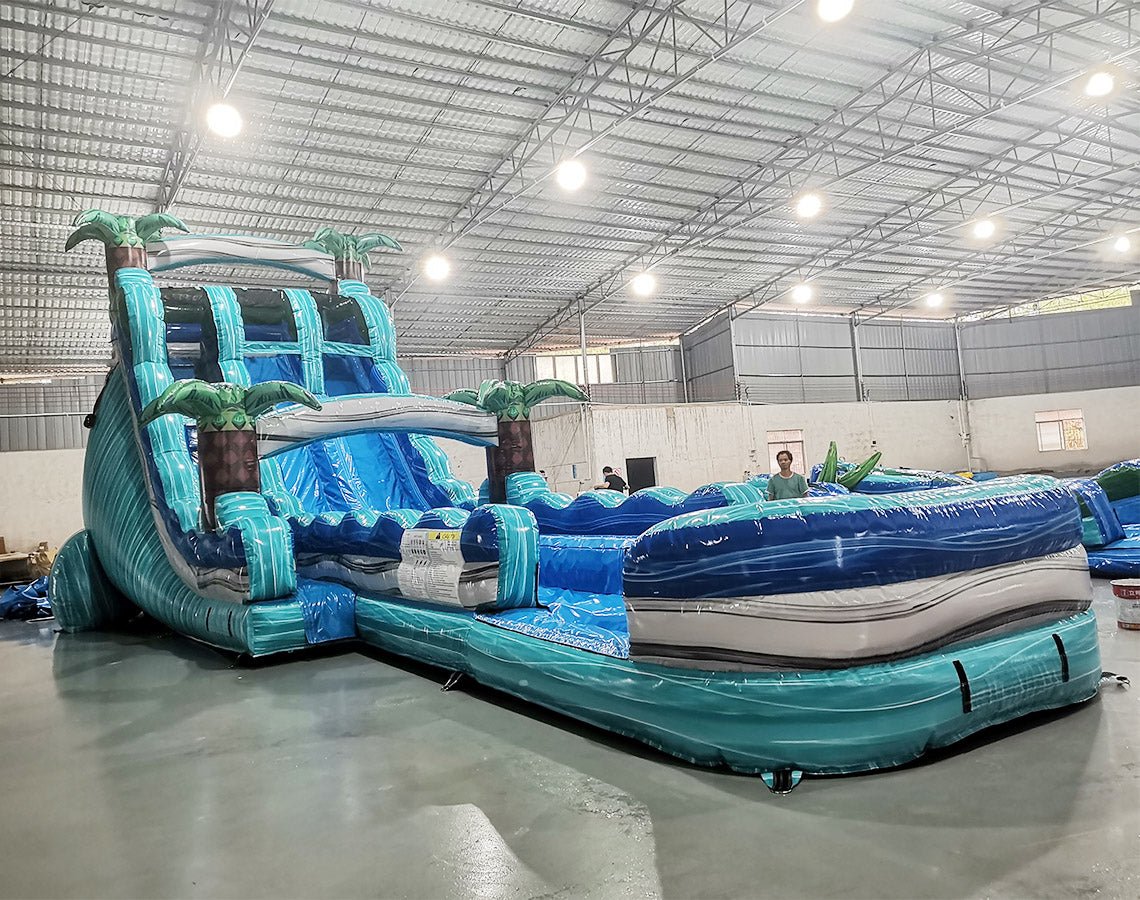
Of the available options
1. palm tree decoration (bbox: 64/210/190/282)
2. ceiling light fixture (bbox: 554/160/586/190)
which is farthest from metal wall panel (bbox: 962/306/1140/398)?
palm tree decoration (bbox: 64/210/190/282)

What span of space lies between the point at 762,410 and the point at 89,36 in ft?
40.2

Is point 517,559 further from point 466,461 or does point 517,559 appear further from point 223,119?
point 466,461

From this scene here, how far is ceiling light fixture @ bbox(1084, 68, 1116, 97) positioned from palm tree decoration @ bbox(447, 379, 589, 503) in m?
6.62

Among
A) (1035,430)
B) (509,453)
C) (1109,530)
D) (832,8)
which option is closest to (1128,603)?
(1109,530)

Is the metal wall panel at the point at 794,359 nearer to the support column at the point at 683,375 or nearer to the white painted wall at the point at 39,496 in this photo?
the support column at the point at 683,375

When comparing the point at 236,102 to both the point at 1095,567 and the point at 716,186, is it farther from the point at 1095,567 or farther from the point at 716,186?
the point at 1095,567

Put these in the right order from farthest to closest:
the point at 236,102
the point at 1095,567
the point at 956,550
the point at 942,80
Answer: the point at 942,80 < the point at 236,102 < the point at 1095,567 < the point at 956,550

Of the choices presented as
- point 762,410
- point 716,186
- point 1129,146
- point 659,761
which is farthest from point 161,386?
point 1129,146

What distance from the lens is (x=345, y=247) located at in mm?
7559

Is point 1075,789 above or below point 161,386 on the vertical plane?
below

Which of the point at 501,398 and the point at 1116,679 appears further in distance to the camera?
the point at 501,398

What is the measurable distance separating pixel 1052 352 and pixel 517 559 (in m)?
20.0

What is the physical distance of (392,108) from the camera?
8.99m

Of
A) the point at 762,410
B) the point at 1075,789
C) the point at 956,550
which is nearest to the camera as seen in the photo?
the point at 1075,789
